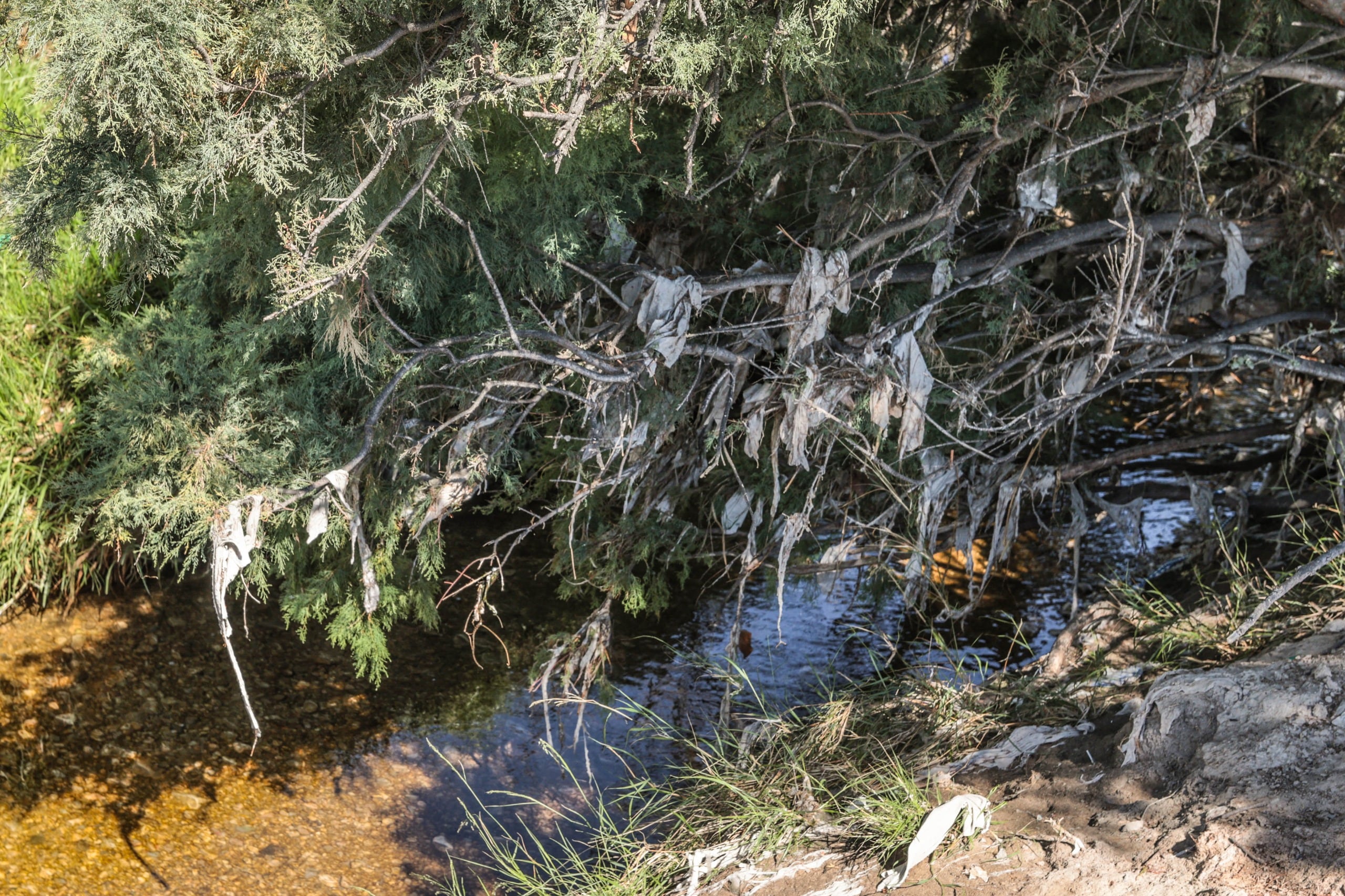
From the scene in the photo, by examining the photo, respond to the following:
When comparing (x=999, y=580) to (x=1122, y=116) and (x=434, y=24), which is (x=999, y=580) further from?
(x=434, y=24)

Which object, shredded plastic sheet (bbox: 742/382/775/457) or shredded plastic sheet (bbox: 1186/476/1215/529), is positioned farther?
shredded plastic sheet (bbox: 1186/476/1215/529)

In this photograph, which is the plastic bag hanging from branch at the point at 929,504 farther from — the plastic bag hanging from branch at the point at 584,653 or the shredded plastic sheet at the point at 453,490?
the shredded plastic sheet at the point at 453,490

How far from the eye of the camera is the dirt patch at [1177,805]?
97.0 inches

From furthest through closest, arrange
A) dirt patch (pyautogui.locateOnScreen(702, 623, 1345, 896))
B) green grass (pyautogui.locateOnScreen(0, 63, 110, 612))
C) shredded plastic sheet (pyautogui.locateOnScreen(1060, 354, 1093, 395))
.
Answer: green grass (pyautogui.locateOnScreen(0, 63, 110, 612))
shredded plastic sheet (pyautogui.locateOnScreen(1060, 354, 1093, 395))
dirt patch (pyautogui.locateOnScreen(702, 623, 1345, 896))

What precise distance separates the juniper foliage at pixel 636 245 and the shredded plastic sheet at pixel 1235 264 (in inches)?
0.9

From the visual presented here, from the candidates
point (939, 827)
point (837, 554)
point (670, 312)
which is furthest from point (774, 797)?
point (670, 312)

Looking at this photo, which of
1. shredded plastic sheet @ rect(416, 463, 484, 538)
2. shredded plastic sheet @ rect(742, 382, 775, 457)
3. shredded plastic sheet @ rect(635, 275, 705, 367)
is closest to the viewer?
shredded plastic sheet @ rect(635, 275, 705, 367)

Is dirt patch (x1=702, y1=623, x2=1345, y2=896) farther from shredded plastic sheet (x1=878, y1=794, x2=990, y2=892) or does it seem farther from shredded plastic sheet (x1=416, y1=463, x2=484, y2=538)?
shredded plastic sheet (x1=416, y1=463, x2=484, y2=538)

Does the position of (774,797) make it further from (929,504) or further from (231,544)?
(231,544)

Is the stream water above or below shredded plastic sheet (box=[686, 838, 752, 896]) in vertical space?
below

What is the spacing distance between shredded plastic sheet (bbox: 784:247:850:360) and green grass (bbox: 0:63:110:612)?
3196mm

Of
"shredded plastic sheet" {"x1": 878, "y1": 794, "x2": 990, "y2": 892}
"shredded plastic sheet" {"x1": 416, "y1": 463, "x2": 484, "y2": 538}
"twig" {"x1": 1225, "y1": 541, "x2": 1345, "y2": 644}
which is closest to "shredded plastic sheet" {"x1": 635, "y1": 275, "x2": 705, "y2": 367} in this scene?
"shredded plastic sheet" {"x1": 416, "y1": 463, "x2": 484, "y2": 538}

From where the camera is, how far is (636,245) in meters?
4.06

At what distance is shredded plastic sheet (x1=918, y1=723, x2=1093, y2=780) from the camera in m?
3.12
